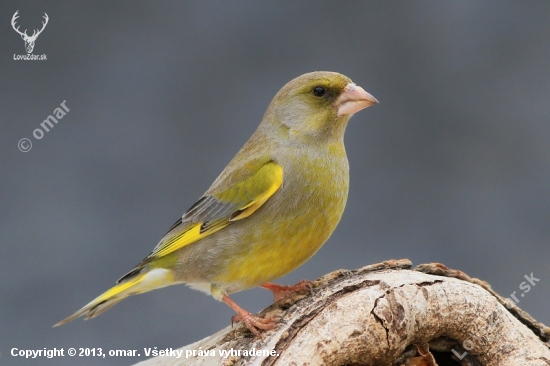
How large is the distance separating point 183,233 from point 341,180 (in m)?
0.67

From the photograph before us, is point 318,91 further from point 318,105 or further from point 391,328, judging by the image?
point 391,328

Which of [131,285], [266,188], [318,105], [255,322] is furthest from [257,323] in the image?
[318,105]

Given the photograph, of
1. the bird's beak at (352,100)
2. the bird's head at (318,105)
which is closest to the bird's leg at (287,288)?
the bird's head at (318,105)

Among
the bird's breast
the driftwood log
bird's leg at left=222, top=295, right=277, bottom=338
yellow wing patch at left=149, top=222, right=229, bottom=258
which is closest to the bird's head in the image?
the bird's breast

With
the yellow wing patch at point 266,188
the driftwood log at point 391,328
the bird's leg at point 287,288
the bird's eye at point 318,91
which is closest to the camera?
the driftwood log at point 391,328

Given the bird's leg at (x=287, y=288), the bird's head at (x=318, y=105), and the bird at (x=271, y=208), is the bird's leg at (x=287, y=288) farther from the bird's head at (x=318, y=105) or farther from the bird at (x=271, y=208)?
the bird's head at (x=318, y=105)

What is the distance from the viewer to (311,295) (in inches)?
91.0

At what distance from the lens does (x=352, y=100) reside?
2605mm

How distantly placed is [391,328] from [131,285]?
1.06m

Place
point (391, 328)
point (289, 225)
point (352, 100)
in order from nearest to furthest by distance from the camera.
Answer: point (391, 328)
point (289, 225)
point (352, 100)

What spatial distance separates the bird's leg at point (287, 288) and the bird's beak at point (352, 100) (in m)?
0.68

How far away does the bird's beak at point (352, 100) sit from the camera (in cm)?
258

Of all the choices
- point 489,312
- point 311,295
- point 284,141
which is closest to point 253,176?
point 284,141

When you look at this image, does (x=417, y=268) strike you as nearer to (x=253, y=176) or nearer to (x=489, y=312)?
(x=489, y=312)
